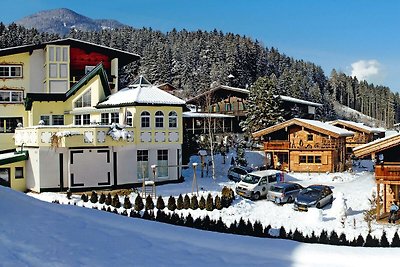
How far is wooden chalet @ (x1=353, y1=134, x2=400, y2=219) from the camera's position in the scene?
2180 cm

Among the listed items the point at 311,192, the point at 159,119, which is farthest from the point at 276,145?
the point at 311,192

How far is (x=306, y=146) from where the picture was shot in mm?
39781

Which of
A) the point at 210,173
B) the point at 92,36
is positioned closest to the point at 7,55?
the point at 210,173

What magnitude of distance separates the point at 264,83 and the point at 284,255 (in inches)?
1649

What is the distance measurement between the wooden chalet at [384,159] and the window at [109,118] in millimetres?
15737

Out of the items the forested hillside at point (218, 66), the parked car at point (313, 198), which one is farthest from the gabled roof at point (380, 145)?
the forested hillside at point (218, 66)

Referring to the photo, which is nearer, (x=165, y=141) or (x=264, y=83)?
(x=165, y=141)

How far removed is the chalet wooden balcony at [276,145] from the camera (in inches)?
1586

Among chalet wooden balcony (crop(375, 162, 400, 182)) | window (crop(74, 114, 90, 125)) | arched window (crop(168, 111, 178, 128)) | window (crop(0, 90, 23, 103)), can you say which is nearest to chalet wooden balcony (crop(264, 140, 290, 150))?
arched window (crop(168, 111, 178, 128))

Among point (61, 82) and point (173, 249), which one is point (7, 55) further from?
point (173, 249)

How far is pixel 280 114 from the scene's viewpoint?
49.2 meters

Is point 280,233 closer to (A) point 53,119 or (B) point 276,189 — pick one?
(B) point 276,189

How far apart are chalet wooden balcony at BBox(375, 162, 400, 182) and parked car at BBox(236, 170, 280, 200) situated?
6855 mm

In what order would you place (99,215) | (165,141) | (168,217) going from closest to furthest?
(99,215) < (168,217) < (165,141)
